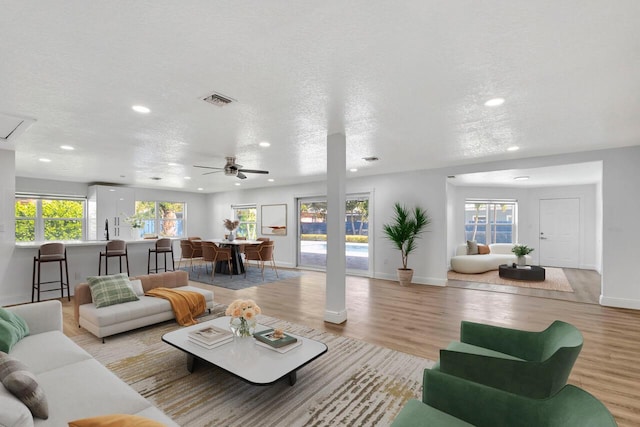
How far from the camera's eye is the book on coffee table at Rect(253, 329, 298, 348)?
2.43m

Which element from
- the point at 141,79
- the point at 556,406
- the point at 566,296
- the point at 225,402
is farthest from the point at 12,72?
the point at 566,296

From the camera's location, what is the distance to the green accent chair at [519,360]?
56.5 inches

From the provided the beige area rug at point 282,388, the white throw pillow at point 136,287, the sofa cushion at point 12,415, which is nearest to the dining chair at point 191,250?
the white throw pillow at point 136,287

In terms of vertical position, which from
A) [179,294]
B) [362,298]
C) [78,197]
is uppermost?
[78,197]

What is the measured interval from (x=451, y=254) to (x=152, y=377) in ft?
24.6

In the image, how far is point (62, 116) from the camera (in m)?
3.18

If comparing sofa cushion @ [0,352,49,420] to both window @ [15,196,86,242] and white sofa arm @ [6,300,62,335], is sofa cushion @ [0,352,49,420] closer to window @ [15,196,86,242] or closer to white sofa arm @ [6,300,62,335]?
white sofa arm @ [6,300,62,335]

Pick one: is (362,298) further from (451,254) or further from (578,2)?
(578,2)

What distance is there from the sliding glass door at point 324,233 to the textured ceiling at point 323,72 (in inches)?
139

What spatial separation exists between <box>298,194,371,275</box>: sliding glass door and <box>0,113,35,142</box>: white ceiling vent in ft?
19.2

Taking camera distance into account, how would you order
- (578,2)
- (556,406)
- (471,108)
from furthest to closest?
1. (471,108)
2. (578,2)
3. (556,406)

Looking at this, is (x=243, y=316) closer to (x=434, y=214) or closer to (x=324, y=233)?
(x=434, y=214)

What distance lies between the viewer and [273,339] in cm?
251

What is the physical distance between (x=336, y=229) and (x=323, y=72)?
208 cm
